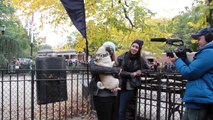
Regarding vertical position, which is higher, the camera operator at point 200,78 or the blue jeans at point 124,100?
the camera operator at point 200,78

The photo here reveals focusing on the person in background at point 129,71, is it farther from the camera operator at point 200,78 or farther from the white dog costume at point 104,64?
the camera operator at point 200,78

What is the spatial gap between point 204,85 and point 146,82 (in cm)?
213

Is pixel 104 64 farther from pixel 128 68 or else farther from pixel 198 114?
pixel 198 114

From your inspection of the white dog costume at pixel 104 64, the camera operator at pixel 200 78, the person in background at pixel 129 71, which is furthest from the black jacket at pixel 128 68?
the camera operator at pixel 200 78

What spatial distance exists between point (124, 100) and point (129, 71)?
520 millimetres

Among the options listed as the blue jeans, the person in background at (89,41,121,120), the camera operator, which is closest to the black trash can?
the blue jeans

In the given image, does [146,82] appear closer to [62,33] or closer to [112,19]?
[112,19]

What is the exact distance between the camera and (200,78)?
3.18m

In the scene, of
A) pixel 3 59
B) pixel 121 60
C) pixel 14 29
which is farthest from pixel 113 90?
pixel 14 29

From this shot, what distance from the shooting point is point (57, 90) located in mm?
6801

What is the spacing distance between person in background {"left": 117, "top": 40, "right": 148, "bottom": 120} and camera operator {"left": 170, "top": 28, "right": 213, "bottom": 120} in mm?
1675

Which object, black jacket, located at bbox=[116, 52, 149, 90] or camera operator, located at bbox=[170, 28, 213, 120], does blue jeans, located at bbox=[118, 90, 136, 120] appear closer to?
black jacket, located at bbox=[116, 52, 149, 90]

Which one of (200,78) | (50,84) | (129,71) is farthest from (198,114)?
(50,84)

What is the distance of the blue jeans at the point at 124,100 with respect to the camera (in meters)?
5.13
